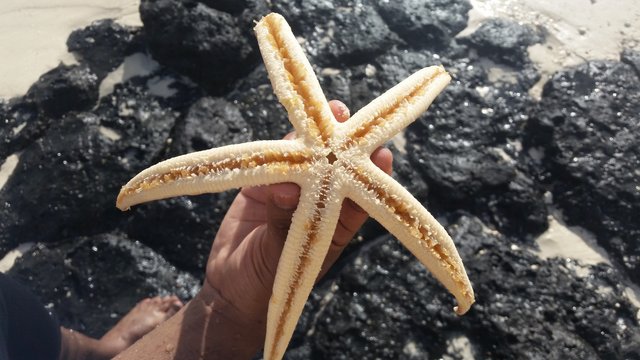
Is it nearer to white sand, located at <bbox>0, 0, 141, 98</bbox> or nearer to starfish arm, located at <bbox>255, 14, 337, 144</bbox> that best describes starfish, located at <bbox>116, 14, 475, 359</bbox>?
starfish arm, located at <bbox>255, 14, 337, 144</bbox>

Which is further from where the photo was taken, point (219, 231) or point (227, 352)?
point (219, 231)

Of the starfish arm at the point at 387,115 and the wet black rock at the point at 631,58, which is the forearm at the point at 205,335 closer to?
the starfish arm at the point at 387,115

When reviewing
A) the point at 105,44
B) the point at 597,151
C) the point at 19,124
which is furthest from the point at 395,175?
the point at 19,124

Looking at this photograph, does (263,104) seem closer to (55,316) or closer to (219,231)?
(219,231)

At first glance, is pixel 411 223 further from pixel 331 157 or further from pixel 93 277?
pixel 93 277

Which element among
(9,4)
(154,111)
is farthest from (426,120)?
(9,4)

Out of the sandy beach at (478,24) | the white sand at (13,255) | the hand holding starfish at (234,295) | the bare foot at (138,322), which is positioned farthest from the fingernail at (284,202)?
the sandy beach at (478,24)
